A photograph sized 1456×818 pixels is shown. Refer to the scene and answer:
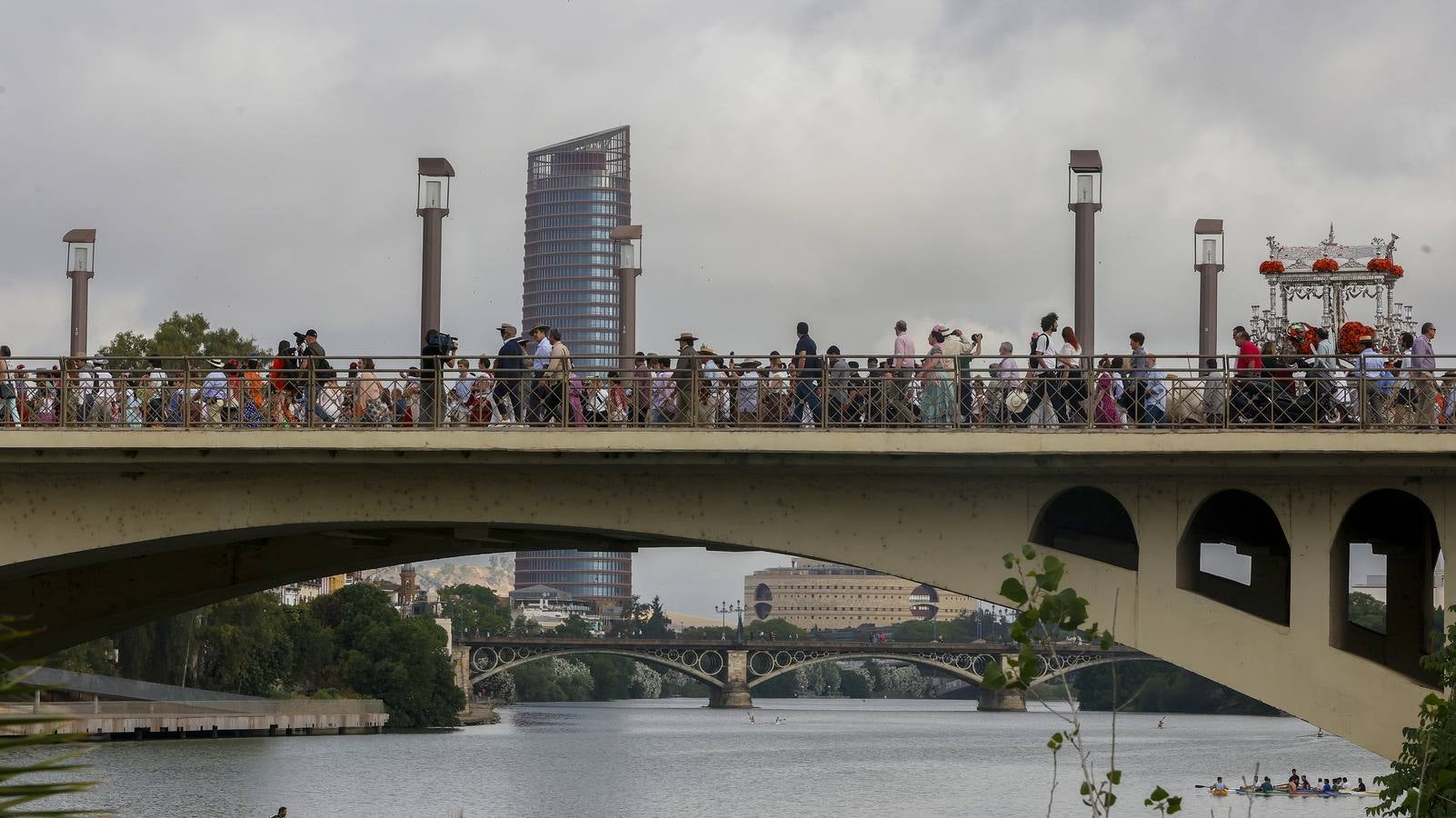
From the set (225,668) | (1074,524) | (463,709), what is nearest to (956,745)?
(463,709)

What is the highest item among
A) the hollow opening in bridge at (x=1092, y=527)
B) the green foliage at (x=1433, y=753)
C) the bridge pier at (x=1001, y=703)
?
the hollow opening in bridge at (x=1092, y=527)

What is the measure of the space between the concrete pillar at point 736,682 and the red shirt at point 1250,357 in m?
124

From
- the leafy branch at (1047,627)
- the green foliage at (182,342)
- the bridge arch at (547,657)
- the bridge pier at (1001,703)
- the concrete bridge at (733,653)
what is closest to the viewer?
the leafy branch at (1047,627)

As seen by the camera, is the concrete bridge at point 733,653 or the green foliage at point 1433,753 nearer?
the green foliage at point 1433,753

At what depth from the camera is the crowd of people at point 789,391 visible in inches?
677

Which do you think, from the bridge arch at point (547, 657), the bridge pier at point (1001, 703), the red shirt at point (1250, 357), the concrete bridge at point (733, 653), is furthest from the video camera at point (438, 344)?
the bridge pier at point (1001, 703)

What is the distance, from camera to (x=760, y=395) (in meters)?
17.9

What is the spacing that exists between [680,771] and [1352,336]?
180 ft

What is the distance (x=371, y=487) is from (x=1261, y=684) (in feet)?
31.4

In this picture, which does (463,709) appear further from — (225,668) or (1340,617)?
(1340,617)

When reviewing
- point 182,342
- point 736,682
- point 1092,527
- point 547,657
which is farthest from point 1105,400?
point 736,682

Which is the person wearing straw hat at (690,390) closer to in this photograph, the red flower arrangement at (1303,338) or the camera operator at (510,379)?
the camera operator at (510,379)

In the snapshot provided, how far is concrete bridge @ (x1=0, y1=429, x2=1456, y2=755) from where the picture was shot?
55.9 feet

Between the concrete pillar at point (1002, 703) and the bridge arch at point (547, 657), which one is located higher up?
the bridge arch at point (547, 657)
